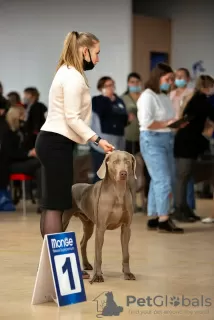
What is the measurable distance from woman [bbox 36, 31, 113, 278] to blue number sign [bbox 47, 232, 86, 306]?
333 millimetres

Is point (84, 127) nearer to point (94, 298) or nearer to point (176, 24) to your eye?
point (94, 298)

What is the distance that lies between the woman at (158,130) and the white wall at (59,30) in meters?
4.82

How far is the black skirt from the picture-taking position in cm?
441

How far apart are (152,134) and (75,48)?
238 cm

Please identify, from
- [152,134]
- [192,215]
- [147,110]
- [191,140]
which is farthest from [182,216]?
[147,110]

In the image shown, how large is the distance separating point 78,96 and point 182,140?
3393 millimetres

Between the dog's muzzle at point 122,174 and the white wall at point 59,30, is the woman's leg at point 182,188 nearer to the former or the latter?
the dog's muzzle at point 122,174

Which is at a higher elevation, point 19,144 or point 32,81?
point 32,81

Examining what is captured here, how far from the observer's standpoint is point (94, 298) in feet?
14.0

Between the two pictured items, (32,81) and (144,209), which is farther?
(32,81)

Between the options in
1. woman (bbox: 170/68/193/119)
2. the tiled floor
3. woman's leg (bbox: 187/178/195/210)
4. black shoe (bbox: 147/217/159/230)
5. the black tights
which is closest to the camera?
the tiled floor

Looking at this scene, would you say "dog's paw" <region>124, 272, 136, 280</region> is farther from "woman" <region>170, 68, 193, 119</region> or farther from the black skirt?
"woman" <region>170, 68, 193, 119</region>

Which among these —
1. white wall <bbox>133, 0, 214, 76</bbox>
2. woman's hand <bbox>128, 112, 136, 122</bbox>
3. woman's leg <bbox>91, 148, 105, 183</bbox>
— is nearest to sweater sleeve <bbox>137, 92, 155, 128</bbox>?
woman's leg <bbox>91, 148, 105, 183</bbox>

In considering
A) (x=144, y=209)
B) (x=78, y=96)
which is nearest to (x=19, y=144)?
(x=144, y=209)
